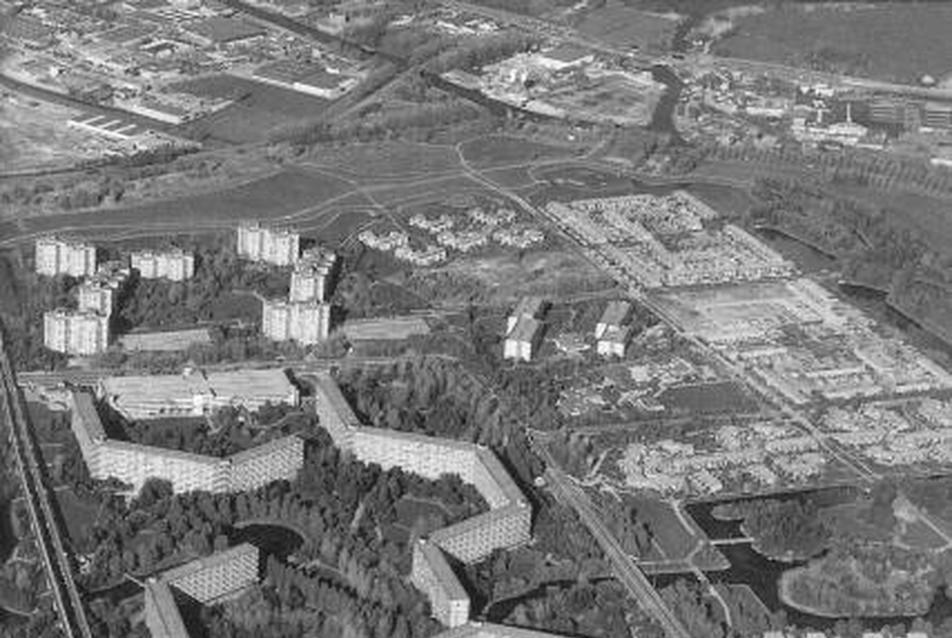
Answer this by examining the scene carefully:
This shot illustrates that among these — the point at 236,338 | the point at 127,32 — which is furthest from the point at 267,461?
the point at 127,32

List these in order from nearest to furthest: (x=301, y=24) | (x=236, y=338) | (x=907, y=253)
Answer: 1. (x=236, y=338)
2. (x=907, y=253)
3. (x=301, y=24)

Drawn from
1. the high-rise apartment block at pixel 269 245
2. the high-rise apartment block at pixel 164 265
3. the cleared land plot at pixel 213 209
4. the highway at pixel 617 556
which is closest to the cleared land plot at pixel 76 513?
the highway at pixel 617 556

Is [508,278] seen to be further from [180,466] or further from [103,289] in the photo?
[180,466]

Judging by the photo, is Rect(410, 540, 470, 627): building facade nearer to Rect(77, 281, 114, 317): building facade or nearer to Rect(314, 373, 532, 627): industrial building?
Rect(314, 373, 532, 627): industrial building

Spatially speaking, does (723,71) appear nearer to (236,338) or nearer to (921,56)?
(921,56)

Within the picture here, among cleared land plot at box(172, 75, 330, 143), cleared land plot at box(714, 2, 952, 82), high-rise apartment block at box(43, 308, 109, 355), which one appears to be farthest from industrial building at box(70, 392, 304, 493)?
cleared land plot at box(714, 2, 952, 82)

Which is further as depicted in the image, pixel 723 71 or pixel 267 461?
pixel 723 71

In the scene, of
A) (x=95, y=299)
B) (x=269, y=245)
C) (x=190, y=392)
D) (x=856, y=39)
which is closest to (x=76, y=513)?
(x=190, y=392)
